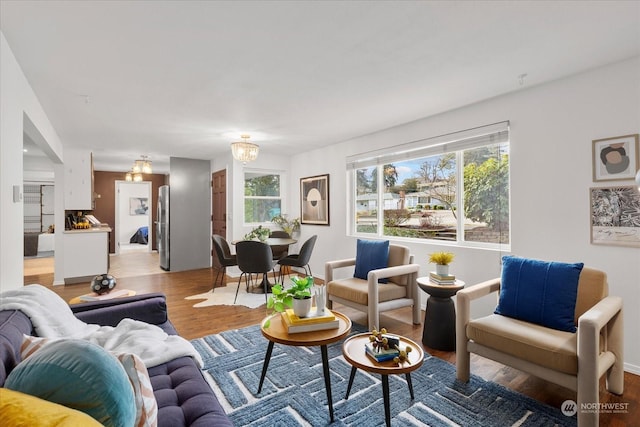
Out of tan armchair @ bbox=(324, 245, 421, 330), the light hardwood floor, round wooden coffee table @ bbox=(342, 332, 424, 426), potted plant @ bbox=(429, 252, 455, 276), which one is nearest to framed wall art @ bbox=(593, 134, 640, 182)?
the light hardwood floor

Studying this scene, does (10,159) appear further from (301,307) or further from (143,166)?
(143,166)

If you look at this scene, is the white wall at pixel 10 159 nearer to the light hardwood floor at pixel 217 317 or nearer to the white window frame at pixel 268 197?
the light hardwood floor at pixel 217 317

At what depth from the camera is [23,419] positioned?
0.68 meters

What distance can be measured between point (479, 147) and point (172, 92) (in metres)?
3.14

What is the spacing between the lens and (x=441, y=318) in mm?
2785

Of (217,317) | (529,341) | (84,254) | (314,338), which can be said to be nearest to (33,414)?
(314,338)

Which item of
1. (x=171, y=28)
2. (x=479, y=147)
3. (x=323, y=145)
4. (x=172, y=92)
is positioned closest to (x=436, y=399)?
(x=479, y=147)

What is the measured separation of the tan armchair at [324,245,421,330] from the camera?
3.01 m

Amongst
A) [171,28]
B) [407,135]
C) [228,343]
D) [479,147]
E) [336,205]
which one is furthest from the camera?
[336,205]

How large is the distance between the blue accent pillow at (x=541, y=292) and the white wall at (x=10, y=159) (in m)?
3.37

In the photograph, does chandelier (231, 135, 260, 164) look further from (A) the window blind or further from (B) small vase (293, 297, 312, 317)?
(B) small vase (293, 297, 312, 317)

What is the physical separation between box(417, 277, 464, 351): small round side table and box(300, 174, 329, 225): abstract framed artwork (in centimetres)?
285

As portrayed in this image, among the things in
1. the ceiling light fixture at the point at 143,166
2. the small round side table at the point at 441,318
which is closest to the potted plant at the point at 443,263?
the small round side table at the point at 441,318

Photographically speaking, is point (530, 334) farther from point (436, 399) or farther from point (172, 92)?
point (172, 92)
